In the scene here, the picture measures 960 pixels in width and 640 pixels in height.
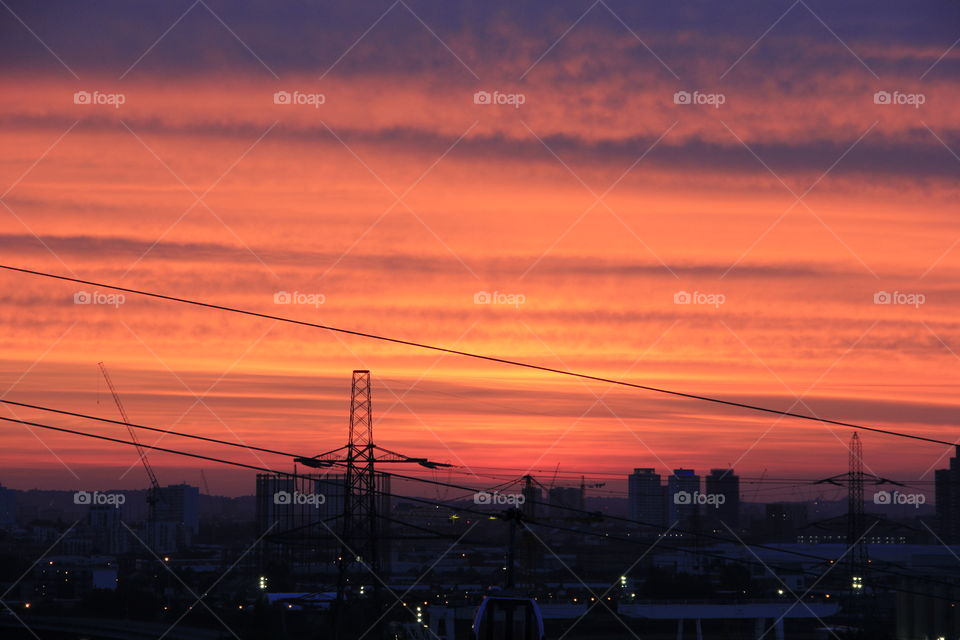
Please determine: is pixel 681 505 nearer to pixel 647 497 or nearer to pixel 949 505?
pixel 647 497

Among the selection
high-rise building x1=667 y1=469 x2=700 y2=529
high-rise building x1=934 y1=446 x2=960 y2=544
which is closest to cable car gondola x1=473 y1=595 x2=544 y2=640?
high-rise building x1=934 y1=446 x2=960 y2=544

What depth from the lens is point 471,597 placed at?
381 ft

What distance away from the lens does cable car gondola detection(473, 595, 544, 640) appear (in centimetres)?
3450

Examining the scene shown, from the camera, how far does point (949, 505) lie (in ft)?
541

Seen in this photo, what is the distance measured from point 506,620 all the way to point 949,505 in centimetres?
14598

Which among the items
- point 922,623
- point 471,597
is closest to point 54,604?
point 471,597

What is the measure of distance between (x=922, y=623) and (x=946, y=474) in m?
75.4

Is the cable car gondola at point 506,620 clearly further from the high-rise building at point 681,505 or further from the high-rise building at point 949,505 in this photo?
the high-rise building at point 681,505

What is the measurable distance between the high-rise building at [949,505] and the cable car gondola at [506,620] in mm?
131460

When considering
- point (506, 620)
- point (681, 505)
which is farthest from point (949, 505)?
point (506, 620)

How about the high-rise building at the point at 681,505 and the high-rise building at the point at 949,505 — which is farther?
the high-rise building at the point at 681,505

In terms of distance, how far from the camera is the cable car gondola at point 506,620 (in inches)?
1358

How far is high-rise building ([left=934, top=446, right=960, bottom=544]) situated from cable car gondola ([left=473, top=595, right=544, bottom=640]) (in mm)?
131460

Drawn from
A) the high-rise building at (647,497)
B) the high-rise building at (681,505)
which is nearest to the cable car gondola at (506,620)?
the high-rise building at (681,505)
